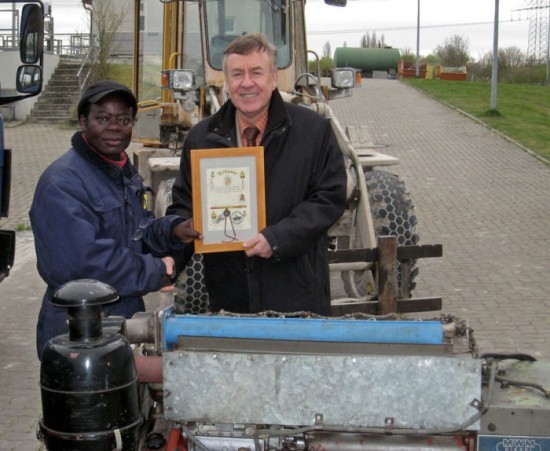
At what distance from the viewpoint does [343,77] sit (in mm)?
8055

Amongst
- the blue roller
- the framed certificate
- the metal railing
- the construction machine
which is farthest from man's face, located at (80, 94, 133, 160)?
the metal railing

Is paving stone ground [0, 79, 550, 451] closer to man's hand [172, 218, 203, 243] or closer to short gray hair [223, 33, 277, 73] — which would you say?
man's hand [172, 218, 203, 243]

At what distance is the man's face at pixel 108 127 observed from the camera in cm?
342

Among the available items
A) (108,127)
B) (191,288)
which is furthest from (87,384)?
(191,288)

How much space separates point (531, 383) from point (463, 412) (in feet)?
1.08

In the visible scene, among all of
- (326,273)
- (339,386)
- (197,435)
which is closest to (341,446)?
(339,386)

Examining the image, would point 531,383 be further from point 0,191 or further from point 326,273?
point 0,191

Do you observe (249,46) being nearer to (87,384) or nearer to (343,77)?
(87,384)

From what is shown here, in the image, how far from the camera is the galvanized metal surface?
2396 mm

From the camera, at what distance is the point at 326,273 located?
3.75 metres

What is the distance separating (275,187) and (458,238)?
8056 mm

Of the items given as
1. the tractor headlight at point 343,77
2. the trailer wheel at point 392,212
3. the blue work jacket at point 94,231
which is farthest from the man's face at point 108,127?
the tractor headlight at point 343,77

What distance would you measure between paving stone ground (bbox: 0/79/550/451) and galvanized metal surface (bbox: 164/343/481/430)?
2855 mm

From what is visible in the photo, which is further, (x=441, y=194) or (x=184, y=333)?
(x=441, y=194)
